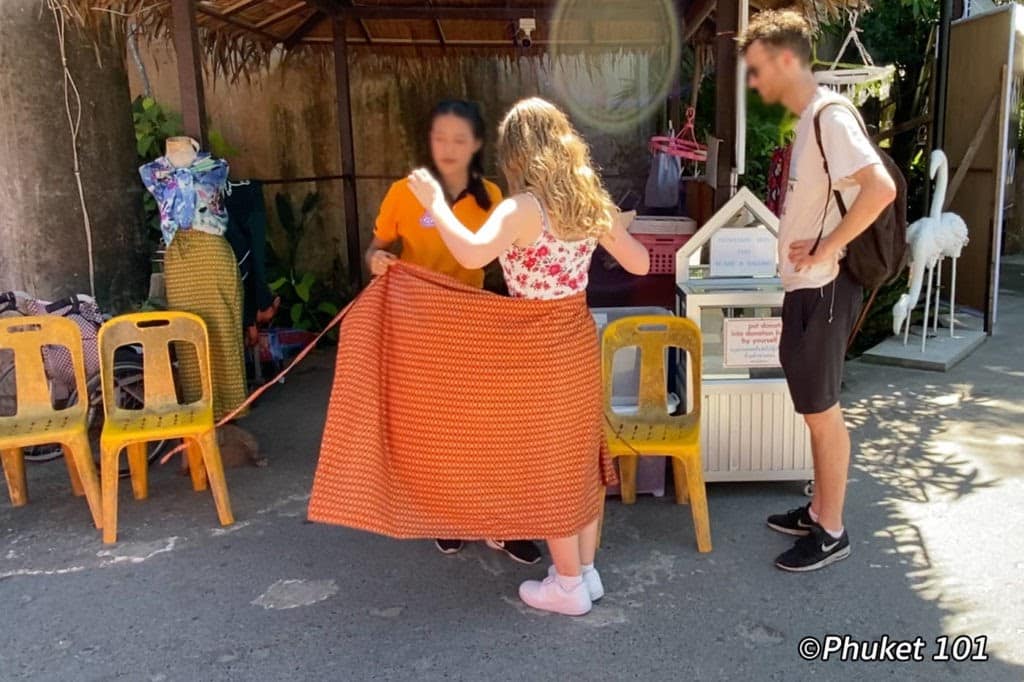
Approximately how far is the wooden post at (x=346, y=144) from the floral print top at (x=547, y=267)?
4.18 meters

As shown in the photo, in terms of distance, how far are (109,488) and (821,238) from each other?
2.92 m

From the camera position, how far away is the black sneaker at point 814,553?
3.17 meters

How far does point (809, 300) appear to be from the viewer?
305cm

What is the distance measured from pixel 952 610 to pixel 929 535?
2.01ft

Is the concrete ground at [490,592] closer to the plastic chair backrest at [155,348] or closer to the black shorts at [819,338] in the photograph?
the plastic chair backrest at [155,348]

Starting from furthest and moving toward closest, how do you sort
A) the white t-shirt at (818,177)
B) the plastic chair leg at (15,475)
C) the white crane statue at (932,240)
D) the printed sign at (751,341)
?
the white crane statue at (932,240) < the plastic chair leg at (15,475) < the printed sign at (751,341) < the white t-shirt at (818,177)

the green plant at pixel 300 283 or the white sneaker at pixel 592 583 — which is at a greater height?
the green plant at pixel 300 283

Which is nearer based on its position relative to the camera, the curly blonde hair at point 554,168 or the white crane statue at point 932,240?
the curly blonde hair at point 554,168

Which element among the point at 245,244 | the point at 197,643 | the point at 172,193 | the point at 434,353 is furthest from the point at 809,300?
the point at 245,244

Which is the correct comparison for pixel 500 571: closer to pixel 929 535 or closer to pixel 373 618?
pixel 373 618

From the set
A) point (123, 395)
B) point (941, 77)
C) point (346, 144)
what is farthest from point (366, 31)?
point (941, 77)

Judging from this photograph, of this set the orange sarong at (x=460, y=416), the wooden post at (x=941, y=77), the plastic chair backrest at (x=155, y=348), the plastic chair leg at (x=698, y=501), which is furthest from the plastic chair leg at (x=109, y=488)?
the wooden post at (x=941, y=77)

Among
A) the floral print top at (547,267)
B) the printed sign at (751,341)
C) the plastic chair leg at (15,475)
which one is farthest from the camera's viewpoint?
the plastic chair leg at (15,475)

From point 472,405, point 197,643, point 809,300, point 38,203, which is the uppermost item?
point 38,203
